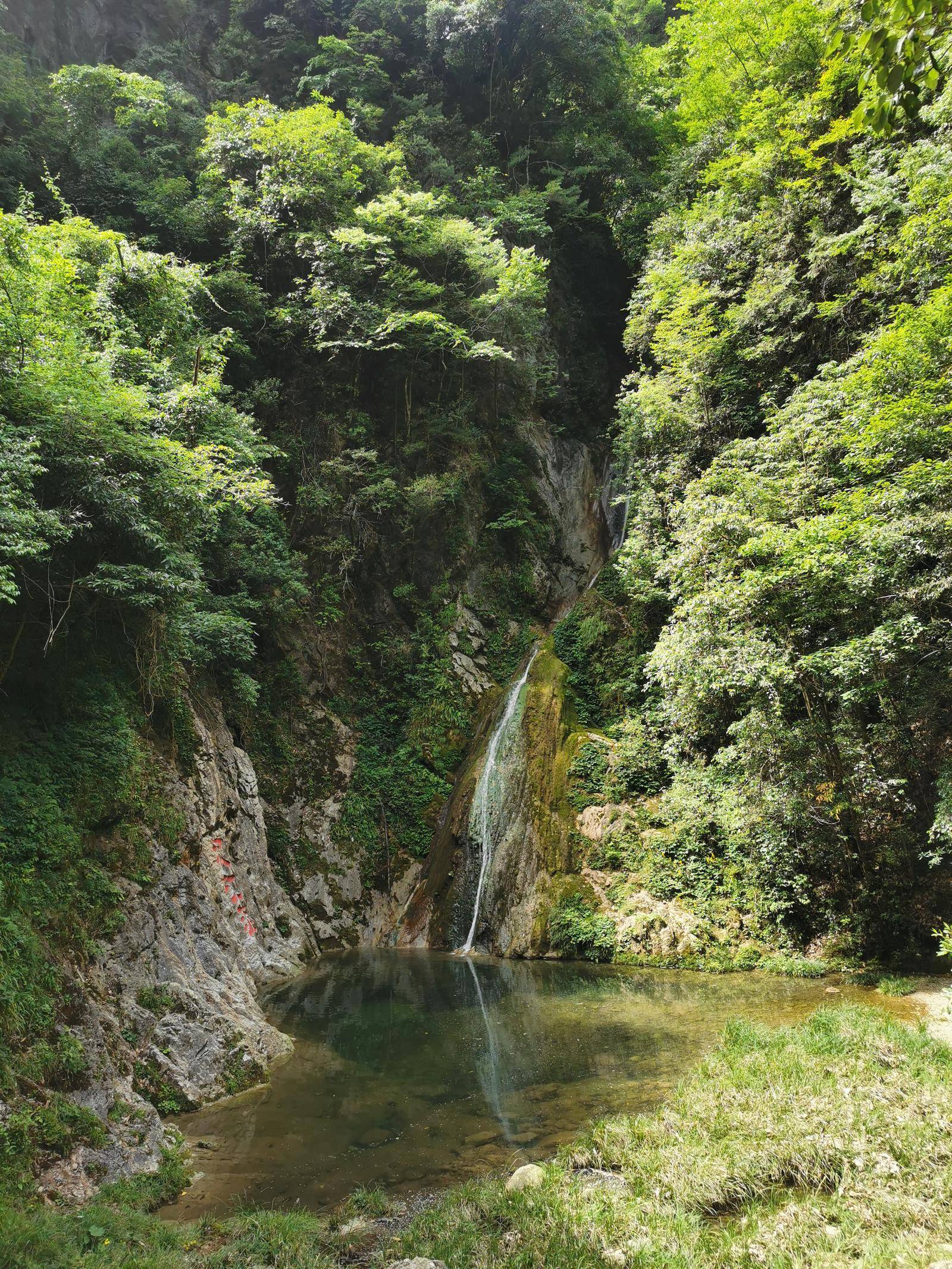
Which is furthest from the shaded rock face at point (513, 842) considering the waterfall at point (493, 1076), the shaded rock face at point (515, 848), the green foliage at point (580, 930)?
the waterfall at point (493, 1076)

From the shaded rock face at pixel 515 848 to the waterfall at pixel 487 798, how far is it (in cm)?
11

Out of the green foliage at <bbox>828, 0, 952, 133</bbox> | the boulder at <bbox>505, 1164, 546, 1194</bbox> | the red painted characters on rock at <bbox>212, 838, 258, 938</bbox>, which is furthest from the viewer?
the red painted characters on rock at <bbox>212, 838, 258, 938</bbox>

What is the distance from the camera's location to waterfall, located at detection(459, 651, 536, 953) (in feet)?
48.7

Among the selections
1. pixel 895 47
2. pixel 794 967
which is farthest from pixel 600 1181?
pixel 794 967

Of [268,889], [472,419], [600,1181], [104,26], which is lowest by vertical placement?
[600,1181]

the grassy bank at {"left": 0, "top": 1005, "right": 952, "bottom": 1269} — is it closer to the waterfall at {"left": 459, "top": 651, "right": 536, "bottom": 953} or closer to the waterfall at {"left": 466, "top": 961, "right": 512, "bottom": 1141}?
the waterfall at {"left": 466, "top": 961, "right": 512, "bottom": 1141}

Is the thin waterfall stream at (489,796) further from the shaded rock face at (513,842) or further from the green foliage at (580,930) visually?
the green foliage at (580,930)

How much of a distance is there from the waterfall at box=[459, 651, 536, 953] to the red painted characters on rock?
15.5 ft

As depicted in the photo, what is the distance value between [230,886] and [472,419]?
16340mm

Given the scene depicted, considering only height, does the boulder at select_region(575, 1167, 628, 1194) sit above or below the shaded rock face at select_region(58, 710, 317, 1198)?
below

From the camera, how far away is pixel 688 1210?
4.17 m

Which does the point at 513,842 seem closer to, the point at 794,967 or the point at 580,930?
the point at 580,930

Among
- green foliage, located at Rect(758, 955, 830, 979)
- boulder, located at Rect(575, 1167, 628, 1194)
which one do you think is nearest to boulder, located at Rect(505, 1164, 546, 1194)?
boulder, located at Rect(575, 1167, 628, 1194)

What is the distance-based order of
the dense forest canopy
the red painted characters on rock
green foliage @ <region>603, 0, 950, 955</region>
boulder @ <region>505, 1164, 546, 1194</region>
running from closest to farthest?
boulder @ <region>505, 1164, 546, 1194</region>
the dense forest canopy
green foliage @ <region>603, 0, 950, 955</region>
the red painted characters on rock
